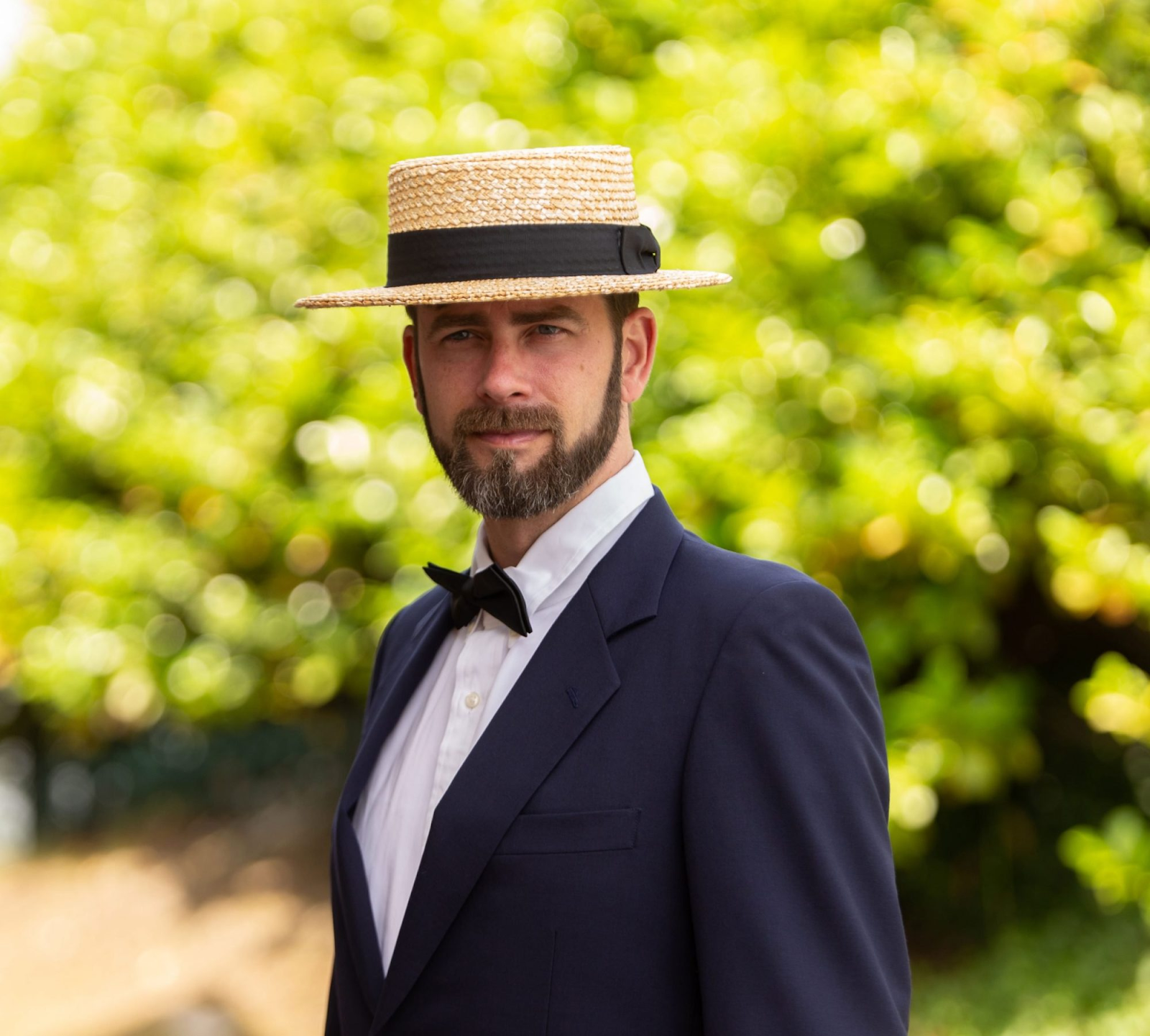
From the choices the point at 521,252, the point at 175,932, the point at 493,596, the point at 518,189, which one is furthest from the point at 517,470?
the point at 175,932

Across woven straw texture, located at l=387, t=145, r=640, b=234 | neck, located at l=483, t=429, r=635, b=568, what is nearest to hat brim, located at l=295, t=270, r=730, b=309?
woven straw texture, located at l=387, t=145, r=640, b=234

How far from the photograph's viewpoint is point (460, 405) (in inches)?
73.8

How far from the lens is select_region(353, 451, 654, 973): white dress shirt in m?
1.84

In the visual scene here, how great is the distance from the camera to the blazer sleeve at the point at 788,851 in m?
1.49

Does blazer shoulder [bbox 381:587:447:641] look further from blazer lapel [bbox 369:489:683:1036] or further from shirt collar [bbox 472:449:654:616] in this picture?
blazer lapel [bbox 369:489:683:1036]

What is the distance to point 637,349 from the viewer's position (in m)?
2.05

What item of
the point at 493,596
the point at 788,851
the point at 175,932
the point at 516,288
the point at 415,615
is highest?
the point at 516,288

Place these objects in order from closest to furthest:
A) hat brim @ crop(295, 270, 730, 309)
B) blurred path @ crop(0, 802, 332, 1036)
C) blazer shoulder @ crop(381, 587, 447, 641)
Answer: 1. hat brim @ crop(295, 270, 730, 309)
2. blazer shoulder @ crop(381, 587, 447, 641)
3. blurred path @ crop(0, 802, 332, 1036)

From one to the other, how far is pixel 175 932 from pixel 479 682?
18.0 ft

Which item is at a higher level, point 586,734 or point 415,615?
point 586,734

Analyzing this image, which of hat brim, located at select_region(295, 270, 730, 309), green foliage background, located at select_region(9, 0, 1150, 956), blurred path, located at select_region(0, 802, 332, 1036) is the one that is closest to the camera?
hat brim, located at select_region(295, 270, 730, 309)

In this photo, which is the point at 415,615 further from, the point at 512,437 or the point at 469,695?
the point at 512,437

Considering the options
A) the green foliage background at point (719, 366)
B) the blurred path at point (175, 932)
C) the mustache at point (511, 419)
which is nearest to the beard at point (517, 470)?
the mustache at point (511, 419)

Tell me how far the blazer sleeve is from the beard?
0.38 m
